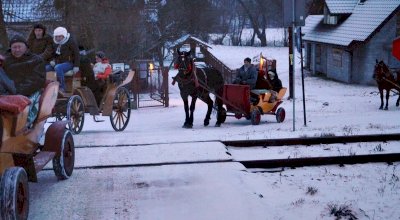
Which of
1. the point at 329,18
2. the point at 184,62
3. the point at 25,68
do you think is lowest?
the point at 184,62

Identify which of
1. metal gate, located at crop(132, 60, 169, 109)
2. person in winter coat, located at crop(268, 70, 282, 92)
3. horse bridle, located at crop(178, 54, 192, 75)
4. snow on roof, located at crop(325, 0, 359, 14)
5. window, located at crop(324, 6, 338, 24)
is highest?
snow on roof, located at crop(325, 0, 359, 14)

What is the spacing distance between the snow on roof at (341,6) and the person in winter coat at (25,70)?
31128 mm

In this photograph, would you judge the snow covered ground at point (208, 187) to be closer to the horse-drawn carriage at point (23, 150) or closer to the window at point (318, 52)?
the horse-drawn carriage at point (23, 150)

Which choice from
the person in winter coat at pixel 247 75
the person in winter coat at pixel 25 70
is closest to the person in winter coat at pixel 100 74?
the person in winter coat at pixel 247 75

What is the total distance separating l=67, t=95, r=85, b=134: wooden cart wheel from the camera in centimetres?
1050

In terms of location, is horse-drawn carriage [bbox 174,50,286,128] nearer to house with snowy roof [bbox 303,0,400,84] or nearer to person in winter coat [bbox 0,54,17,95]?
person in winter coat [bbox 0,54,17,95]

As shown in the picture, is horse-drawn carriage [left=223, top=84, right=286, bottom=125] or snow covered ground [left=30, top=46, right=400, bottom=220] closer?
snow covered ground [left=30, top=46, right=400, bottom=220]

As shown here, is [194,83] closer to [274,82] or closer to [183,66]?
[183,66]

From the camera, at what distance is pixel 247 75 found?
14.9 meters

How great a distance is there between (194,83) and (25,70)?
7.66m

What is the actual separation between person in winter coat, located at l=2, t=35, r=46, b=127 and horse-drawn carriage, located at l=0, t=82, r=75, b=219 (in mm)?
134

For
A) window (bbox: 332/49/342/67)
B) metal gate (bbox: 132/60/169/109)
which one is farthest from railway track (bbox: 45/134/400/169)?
window (bbox: 332/49/342/67)

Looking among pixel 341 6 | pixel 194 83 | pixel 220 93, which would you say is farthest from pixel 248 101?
pixel 341 6

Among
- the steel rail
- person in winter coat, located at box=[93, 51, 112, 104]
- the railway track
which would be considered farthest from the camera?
person in winter coat, located at box=[93, 51, 112, 104]
